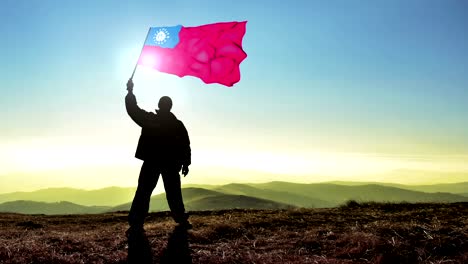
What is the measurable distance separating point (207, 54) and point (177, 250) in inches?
221

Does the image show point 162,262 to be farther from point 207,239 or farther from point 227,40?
point 227,40

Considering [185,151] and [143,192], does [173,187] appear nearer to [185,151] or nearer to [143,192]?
[143,192]

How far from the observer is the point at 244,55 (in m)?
11.7

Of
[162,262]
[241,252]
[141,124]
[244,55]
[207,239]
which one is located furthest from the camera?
[244,55]

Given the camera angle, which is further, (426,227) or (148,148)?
(148,148)

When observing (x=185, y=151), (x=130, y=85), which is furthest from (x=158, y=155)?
(x=130, y=85)

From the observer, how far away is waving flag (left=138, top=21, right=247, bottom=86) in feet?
38.2

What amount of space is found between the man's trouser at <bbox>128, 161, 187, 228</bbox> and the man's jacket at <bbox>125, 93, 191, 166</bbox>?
6.0 inches


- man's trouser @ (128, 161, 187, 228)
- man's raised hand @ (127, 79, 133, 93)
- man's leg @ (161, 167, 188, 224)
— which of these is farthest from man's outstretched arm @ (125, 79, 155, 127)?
man's leg @ (161, 167, 188, 224)

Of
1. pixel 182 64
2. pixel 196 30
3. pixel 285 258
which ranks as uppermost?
pixel 196 30

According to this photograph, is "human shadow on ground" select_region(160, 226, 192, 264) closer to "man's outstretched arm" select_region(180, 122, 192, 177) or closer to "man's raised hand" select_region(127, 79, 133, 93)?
"man's outstretched arm" select_region(180, 122, 192, 177)

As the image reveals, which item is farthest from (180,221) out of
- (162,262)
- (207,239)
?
(162,262)

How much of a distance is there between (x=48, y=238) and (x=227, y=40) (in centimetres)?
626

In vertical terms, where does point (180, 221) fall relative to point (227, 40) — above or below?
below
